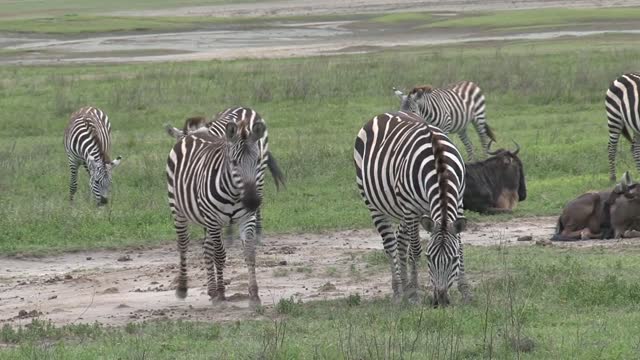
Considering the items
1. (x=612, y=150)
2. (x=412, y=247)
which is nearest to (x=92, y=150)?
(x=612, y=150)

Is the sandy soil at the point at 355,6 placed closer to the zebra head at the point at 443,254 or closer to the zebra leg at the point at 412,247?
the zebra leg at the point at 412,247

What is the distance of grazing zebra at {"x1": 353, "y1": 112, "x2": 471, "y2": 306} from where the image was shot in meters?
9.52

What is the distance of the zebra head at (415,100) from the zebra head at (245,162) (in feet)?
29.1

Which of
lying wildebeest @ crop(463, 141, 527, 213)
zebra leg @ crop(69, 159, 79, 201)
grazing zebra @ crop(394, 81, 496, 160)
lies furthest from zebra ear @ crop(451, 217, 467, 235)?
grazing zebra @ crop(394, 81, 496, 160)

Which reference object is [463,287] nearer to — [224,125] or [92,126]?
[224,125]

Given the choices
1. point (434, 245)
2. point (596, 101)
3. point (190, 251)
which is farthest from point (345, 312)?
point (596, 101)

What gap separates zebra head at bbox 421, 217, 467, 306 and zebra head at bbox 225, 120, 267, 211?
5.64ft

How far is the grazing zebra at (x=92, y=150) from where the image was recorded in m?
17.9

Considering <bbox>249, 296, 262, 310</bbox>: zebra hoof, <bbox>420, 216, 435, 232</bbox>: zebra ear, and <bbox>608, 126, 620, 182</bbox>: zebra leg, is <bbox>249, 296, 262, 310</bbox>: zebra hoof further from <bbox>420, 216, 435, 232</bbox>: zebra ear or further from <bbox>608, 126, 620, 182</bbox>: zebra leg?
<bbox>608, 126, 620, 182</bbox>: zebra leg

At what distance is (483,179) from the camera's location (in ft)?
53.1

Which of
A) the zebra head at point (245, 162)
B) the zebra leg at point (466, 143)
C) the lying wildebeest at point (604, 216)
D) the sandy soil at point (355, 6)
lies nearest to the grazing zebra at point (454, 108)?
the zebra leg at point (466, 143)

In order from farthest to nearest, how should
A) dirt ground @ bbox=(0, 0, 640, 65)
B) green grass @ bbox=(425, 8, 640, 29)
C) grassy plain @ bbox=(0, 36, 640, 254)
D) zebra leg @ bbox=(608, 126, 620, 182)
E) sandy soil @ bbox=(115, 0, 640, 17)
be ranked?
sandy soil @ bbox=(115, 0, 640, 17), green grass @ bbox=(425, 8, 640, 29), dirt ground @ bbox=(0, 0, 640, 65), zebra leg @ bbox=(608, 126, 620, 182), grassy plain @ bbox=(0, 36, 640, 254)

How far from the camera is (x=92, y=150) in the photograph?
18.6 metres

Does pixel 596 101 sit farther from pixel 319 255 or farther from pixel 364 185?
pixel 364 185
